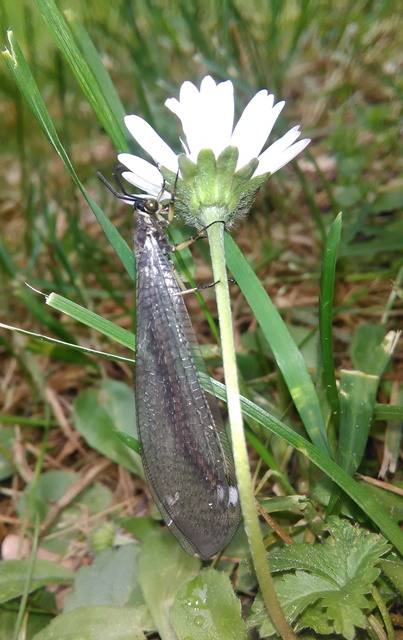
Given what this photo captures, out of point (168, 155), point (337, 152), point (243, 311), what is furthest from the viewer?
point (337, 152)

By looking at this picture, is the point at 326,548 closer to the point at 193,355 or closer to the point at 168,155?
the point at 193,355

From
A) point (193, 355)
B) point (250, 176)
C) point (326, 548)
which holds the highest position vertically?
point (250, 176)

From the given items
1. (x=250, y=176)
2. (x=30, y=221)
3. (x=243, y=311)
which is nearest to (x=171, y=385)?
(x=250, y=176)

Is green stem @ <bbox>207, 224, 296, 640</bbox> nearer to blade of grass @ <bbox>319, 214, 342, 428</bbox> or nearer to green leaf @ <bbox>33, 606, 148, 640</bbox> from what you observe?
blade of grass @ <bbox>319, 214, 342, 428</bbox>

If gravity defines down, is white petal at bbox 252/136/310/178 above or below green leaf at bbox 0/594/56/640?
above

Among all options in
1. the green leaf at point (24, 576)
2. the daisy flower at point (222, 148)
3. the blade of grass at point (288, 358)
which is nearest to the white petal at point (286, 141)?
the daisy flower at point (222, 148)

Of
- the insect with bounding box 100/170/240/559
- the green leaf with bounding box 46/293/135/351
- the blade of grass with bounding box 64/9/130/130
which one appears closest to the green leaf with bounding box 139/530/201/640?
the insect with bounding box 100/170/240/559

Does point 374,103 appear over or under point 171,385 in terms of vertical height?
over

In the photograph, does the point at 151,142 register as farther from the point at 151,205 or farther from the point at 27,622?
the point at 27,622
